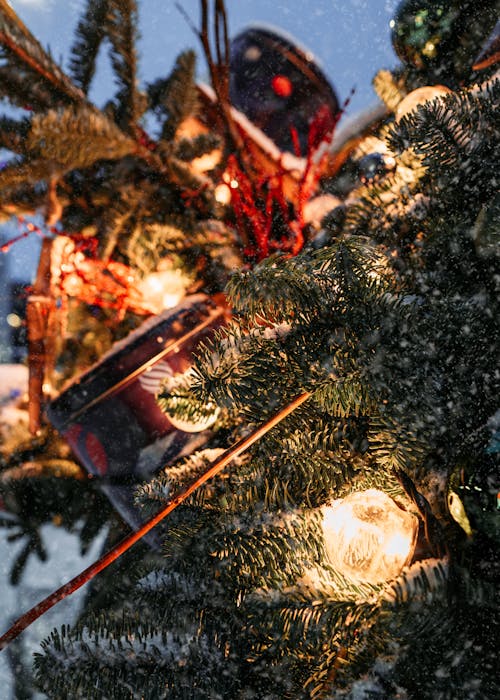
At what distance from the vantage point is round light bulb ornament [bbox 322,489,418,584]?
530 mm

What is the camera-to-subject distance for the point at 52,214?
137 centimetres

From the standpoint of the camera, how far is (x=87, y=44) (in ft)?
3.92

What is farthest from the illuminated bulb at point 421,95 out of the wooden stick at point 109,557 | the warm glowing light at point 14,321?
the warm glowing light at point 14,321

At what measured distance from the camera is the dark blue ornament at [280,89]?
2301mm

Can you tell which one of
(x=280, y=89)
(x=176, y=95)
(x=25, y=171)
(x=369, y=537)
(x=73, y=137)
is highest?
(x=280, y=89)

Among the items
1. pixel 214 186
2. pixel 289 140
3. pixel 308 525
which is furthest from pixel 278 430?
pixel 289 140

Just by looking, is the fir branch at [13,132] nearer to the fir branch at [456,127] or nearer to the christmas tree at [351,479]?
the christmas tree at [351,479]

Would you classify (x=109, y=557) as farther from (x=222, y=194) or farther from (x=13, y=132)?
(x=222, y=194)

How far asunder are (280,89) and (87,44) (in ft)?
4.63

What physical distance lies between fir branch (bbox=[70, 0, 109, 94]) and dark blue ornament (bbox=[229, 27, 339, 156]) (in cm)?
124

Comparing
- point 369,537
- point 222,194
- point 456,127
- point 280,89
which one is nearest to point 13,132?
point 222,194

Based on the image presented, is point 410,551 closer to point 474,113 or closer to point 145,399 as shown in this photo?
point 474,113

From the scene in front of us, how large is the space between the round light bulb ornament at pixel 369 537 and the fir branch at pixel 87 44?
1257mm

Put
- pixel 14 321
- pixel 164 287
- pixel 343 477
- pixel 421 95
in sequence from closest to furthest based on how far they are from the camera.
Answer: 1. pixel 343 477
2. pixel 421 95
3. pixel 164 287
4. pixel 14 321
